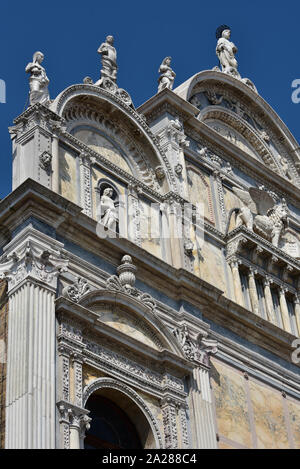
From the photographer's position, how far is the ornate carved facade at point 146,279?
52.2 ft

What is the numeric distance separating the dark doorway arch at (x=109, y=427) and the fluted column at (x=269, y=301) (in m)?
5.26

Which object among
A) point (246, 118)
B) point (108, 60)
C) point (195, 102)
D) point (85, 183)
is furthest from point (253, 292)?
point (246, 118)

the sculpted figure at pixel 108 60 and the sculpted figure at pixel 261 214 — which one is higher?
the sculpted figure at pixel 108 60

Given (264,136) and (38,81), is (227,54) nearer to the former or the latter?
(264,136)

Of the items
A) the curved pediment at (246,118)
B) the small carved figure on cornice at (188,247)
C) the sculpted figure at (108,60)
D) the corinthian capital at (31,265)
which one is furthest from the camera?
the curved pediment at (246,118)

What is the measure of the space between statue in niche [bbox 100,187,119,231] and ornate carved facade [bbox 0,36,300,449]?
0.04m

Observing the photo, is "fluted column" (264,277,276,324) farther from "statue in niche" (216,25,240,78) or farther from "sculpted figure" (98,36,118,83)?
"statue in niche" (216,25,240,78)

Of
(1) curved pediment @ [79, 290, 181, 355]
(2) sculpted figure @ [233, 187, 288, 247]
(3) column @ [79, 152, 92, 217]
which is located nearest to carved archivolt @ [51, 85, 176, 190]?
(3) column @ [79, 152, 92, 217]

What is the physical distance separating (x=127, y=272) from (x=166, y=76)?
6.24 m

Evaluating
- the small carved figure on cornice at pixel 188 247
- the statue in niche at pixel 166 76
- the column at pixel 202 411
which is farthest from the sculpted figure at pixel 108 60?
the column at pixel 202 411

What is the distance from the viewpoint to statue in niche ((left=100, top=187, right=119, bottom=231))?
1867 centimetres

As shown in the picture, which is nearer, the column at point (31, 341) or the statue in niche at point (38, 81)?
the column at point (31, 341)

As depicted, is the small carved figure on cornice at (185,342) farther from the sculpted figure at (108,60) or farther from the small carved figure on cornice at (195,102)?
the small carved figure on cornice at (195,102)

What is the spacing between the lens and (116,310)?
1755 centimetres
